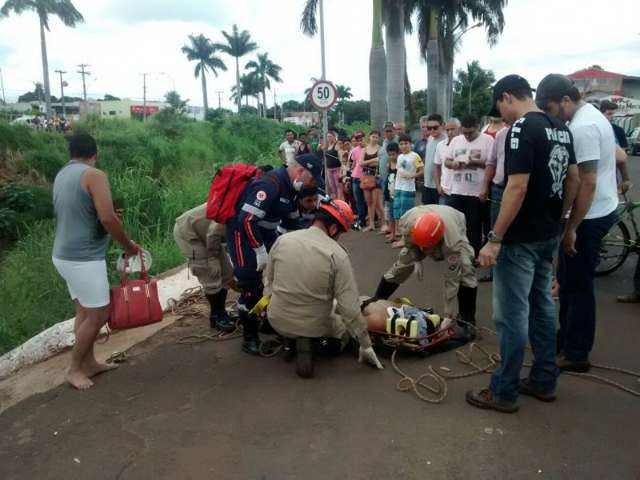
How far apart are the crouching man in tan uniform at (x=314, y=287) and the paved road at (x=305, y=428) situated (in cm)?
33

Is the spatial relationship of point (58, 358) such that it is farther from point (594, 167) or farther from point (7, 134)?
point (7, 134)

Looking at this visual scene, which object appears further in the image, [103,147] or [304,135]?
[103,147]

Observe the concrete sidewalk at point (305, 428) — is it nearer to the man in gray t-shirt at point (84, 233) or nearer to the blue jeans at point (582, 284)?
the blue jeans at point (582, 284)

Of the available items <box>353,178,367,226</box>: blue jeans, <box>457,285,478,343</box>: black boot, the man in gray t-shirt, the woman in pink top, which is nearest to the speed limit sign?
the woman in pink top

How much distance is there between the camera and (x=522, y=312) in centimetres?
309

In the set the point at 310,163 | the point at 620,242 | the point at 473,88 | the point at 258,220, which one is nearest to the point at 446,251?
the point at 310,163

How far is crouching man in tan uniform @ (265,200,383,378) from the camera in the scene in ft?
12.3

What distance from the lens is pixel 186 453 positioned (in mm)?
3062

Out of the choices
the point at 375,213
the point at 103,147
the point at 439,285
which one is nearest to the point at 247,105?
the point at 103,147

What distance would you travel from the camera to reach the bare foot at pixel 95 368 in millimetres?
4137

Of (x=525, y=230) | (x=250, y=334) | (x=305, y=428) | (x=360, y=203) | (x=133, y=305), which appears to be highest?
(x=525, y=230)

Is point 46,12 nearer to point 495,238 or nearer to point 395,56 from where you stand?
point 395,56

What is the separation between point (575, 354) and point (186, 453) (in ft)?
9.02

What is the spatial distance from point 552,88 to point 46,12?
40016 mm
